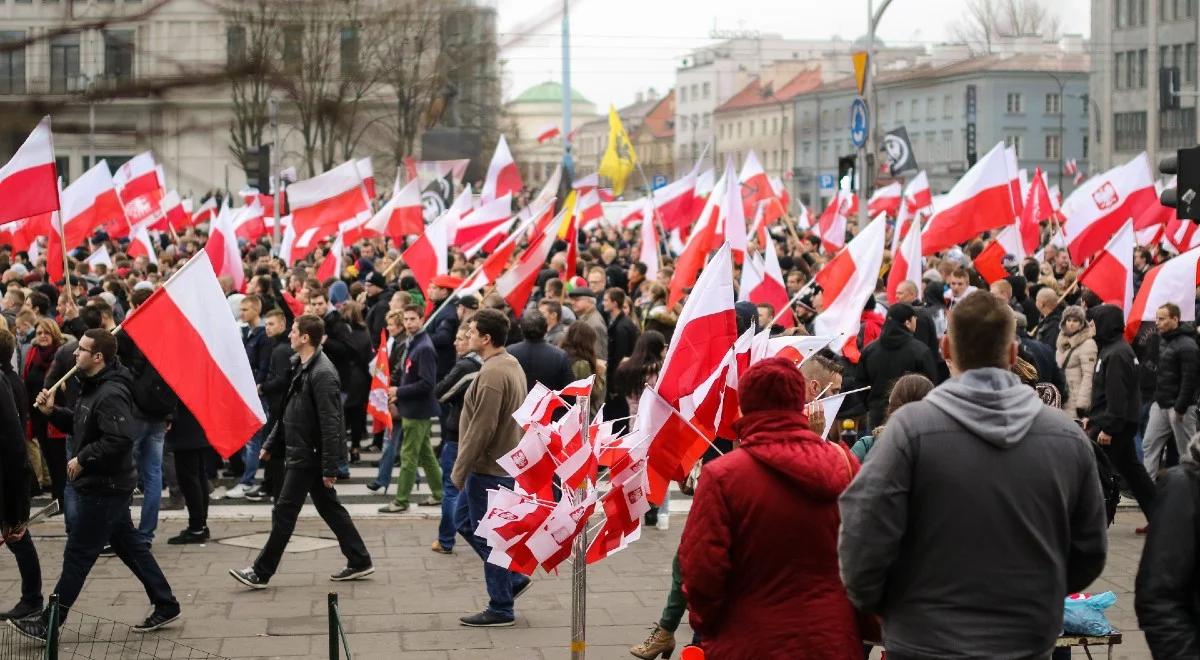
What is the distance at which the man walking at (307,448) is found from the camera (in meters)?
8.96

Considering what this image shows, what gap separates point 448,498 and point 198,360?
89.6 inches

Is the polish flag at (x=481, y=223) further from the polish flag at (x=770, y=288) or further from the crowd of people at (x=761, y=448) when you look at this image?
the polish flag at (x=770, y=288)

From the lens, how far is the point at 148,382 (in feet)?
34.0

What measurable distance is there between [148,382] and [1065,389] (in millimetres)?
6298

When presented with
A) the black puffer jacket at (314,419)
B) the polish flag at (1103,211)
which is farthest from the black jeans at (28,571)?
the polish flag at (1103,211)

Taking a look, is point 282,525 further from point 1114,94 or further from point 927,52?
point 927,52

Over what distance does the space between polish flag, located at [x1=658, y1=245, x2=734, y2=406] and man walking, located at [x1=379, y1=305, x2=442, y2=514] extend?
4.61 metres

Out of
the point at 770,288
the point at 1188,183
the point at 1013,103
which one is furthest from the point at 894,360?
the point at 1013,103

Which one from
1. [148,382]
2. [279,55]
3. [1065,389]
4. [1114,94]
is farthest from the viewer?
[1114,94]

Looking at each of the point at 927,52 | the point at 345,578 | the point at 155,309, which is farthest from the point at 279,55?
the point at 927,52

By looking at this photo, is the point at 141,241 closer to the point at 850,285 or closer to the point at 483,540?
the point at 850,285

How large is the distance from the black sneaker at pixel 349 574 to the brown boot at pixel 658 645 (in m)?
2.56

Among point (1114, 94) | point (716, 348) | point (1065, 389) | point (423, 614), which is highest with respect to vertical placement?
point (1114, 94)

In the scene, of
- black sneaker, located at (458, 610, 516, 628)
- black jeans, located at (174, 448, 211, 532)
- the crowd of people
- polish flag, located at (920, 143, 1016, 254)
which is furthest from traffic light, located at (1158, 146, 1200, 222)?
polish flag, located at (920, 143, 1016, 254)
